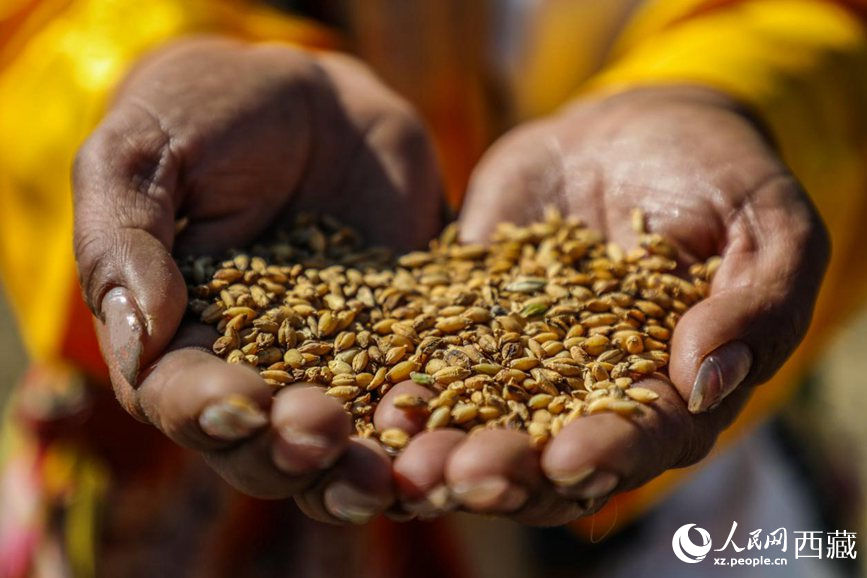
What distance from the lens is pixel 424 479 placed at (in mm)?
1198

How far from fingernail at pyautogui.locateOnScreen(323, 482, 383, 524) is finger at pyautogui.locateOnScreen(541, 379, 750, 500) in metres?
0.22

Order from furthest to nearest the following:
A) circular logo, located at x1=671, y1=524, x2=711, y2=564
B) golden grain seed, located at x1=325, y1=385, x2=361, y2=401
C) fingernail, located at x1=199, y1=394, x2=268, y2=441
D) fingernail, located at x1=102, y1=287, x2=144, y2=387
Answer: circular logo, located at x1=671, y1=524, x2=711, y2=564 < golden grain seed, located at x1=325, y1=385, x2=361, y2=401 < fingernail, located at x1=102, y1=287, x2=144, y2=387 < fingernail, located at x1=199, y1=394, x2=268, y2=441

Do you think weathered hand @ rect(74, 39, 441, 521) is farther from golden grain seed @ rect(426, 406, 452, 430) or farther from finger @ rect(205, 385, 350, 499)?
golden grain seed @ rect(426, 406, 452, 430)

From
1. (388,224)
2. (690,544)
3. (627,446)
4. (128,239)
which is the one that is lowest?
(690,544)

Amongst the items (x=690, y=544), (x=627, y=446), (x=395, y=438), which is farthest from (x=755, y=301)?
(x=690, y=544)

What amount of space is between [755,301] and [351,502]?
671mm

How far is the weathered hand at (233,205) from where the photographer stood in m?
1.18

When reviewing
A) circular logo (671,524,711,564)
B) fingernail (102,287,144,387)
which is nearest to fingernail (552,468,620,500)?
fingernail (102,287,144,387)

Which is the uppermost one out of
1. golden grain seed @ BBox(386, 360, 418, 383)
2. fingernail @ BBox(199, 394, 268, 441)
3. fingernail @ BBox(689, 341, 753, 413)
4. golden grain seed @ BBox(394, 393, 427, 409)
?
fingernail @ BBox(199, 394, 268, 441)

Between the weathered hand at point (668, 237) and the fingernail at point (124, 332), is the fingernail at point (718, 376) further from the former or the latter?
the fingernail at point (124, 332)

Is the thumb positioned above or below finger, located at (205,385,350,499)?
above

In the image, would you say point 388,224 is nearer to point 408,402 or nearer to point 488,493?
point 408,402

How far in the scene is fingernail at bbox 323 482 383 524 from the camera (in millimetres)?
1171

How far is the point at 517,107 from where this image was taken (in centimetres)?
288
